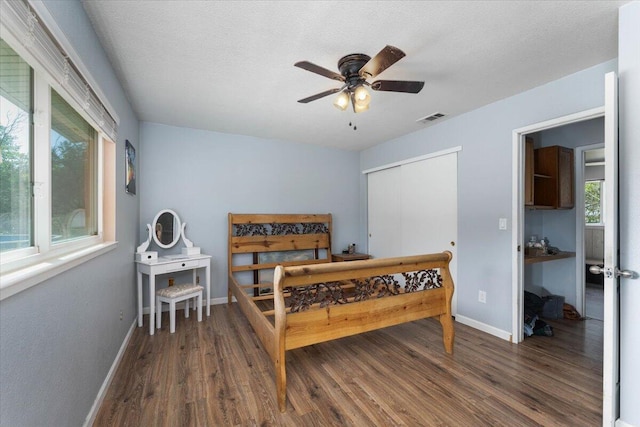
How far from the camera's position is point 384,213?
4562mm

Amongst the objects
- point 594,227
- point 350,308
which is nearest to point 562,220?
point 594,227

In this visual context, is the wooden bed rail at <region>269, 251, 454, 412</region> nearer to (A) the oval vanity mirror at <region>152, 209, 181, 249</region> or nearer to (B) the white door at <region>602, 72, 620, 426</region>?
(B) the white door at <region>602, 72, 620, 426</region>

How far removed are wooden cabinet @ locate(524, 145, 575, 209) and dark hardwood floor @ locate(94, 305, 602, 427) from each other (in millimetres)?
1526

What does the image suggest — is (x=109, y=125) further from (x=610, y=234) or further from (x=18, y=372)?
(x=610, y=234)

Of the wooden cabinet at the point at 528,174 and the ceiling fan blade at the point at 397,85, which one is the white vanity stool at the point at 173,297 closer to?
the ceiling fan blade at the point at 397,85

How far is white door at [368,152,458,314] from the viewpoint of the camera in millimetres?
3445

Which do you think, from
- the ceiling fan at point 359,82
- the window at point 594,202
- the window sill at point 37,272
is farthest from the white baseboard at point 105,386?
the window at point 594,202

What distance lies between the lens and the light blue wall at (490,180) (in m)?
2.50

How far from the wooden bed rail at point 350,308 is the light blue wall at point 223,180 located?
2403mm

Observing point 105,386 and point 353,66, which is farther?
point 353,66

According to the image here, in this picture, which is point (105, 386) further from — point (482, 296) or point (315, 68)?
point (482, 296)

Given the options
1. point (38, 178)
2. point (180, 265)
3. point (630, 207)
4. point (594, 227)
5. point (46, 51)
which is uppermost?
point (46, 51)

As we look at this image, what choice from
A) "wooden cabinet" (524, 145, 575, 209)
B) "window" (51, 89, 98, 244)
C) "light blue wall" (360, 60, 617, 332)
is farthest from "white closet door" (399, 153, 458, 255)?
"window" (51, 89, 98, 244)

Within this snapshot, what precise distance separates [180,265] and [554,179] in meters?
4.62
